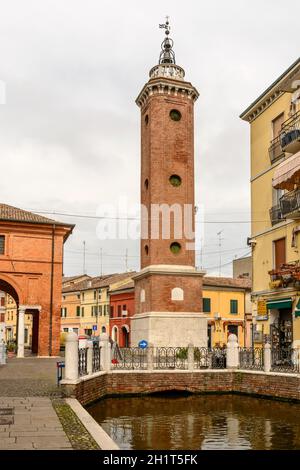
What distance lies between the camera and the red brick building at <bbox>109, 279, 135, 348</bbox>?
53.1 meters

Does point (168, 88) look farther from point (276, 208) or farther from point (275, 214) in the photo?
point (275, 214)

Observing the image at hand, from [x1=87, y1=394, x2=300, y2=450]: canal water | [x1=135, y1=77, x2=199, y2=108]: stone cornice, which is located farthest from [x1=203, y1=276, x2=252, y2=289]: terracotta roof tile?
[x1=87, y1=394, x2=300, y2=450]: canal water

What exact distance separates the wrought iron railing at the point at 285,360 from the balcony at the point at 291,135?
8777mm

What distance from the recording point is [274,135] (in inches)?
1056

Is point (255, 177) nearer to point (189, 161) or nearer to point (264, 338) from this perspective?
point (189, 161)

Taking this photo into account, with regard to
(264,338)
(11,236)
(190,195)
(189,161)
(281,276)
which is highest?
(189,161)

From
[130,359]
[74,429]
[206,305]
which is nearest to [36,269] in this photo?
[130,359]

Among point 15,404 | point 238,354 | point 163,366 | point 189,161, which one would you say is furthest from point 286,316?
point 15,404

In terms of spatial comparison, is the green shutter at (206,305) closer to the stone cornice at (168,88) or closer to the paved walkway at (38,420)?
the stone cornice at (168,88)

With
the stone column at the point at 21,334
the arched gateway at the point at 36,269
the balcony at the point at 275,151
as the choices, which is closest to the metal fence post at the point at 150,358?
the balcony at the point at 275,151

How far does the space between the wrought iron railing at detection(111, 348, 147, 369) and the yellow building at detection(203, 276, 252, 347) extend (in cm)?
2392

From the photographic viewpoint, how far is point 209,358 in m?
23.5
